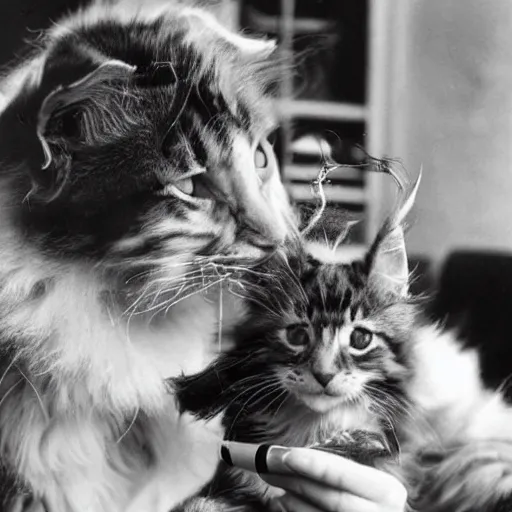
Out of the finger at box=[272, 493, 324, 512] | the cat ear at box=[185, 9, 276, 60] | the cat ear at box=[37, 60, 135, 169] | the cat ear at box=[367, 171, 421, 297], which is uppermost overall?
the cat ear at box=[185, 9, 276, 60]

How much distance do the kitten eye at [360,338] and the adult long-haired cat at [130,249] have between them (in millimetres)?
176

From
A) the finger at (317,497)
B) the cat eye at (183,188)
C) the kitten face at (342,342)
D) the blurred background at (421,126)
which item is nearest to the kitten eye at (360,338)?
the kitten face at (342,342)

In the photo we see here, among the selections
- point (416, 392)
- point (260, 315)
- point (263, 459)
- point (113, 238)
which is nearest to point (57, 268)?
point (113, 238)

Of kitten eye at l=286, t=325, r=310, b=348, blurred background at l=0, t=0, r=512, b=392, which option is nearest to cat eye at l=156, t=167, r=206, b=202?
blurred background at l=0, t=0, r=512, b=392

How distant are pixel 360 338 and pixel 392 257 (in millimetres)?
132

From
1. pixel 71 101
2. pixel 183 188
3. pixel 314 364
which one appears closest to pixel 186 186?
pixel 183 188

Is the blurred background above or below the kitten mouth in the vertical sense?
above

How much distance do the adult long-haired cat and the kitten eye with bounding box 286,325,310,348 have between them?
12 cm

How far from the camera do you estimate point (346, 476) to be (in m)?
0.98

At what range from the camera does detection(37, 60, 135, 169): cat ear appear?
1071mm

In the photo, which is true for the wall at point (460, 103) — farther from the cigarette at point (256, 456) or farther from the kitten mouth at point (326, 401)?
the cigarette at point (256, 456)

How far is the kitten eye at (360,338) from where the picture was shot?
103cm

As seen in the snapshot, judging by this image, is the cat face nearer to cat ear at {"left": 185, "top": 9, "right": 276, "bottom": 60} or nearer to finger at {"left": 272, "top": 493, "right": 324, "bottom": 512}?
cat ear at {"left": 185, "top": 9, "right": 276, "bottom": 60}

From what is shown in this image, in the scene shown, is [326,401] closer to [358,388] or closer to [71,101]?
[358,388]
